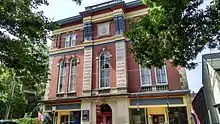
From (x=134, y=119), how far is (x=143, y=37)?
10.1m

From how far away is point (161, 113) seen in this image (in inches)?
714

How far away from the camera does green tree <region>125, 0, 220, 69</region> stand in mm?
8344

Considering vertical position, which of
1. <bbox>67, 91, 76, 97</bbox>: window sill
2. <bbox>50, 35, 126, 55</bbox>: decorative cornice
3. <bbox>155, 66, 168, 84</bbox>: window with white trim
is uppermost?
<bbox>50, 35, 126, 55</bbox>: decorative cornice

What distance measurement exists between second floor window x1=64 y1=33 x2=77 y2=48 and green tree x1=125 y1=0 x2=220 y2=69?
531 inches

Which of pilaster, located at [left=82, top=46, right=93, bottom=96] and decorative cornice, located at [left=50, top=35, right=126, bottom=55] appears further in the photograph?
decorative cornice, located at [left=50, top=35, right=126, bottom=55]

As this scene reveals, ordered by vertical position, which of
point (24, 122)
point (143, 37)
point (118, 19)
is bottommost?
point (24, 122)

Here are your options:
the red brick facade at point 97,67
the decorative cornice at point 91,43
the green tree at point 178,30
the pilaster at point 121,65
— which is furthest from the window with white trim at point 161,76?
the green tree at point 178,30

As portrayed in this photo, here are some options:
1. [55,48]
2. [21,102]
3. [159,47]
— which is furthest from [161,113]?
[21,102]

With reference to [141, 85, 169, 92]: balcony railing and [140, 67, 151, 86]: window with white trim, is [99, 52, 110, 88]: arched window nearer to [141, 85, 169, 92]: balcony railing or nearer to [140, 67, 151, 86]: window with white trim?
[140, 67, 151, 86]: window with white trim

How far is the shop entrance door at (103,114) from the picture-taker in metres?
18.6

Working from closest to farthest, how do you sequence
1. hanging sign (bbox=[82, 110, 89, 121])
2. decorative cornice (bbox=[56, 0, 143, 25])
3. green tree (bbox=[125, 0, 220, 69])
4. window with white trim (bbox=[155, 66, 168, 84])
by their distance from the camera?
green tree (bbox=[125, 0, 220, 69]), window with white trim (bbox=[155, 66, 168, 84]), hanging sign (bbox=[82, 110, 89, 121]), decorative cornice (bbox=[56, 0, 143, 25])

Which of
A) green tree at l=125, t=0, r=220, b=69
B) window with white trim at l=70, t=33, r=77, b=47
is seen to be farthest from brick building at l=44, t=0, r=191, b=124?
green tree at l=125, t=0, r=220, b=69

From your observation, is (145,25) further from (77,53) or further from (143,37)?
(77,53)

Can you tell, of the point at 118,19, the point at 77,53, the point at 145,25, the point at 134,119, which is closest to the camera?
the point at 145,25
